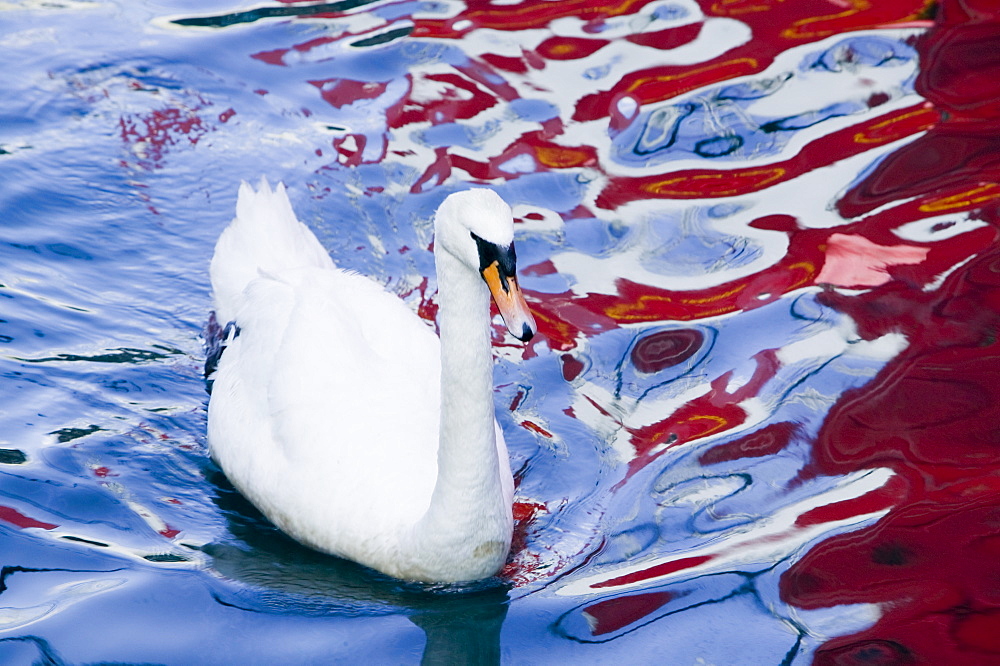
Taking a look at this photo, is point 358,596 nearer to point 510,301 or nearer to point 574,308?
point 510,301

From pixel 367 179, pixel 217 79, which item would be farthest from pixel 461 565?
pixel 217 79

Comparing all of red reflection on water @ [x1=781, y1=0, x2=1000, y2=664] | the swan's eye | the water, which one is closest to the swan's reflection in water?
the water

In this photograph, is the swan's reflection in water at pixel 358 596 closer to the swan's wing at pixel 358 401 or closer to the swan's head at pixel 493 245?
the swan's wing at pixel 358 401

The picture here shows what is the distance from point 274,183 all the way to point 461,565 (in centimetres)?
387

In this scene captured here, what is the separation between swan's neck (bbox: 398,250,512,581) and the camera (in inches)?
164

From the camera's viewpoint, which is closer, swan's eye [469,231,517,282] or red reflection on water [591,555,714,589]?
swan's eye [469,231,517,282]

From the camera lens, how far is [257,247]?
20.5 feet

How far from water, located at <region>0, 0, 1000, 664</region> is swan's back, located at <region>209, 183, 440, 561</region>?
219 millimetres

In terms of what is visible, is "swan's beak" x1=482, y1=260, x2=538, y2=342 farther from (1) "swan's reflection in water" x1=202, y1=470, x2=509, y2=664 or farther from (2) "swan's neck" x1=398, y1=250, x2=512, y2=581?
(1) "swan's reflection in water" x1=202, y1=470, x2=509, y2=664

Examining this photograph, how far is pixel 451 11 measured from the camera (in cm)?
920

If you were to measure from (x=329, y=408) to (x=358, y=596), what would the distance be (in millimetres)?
773

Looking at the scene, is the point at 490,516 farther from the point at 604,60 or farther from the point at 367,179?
the point at 604,60

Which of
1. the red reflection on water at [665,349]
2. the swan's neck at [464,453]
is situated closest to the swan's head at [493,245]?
the swan's neck at [464,453]

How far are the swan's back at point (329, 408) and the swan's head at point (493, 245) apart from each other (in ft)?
3.52
